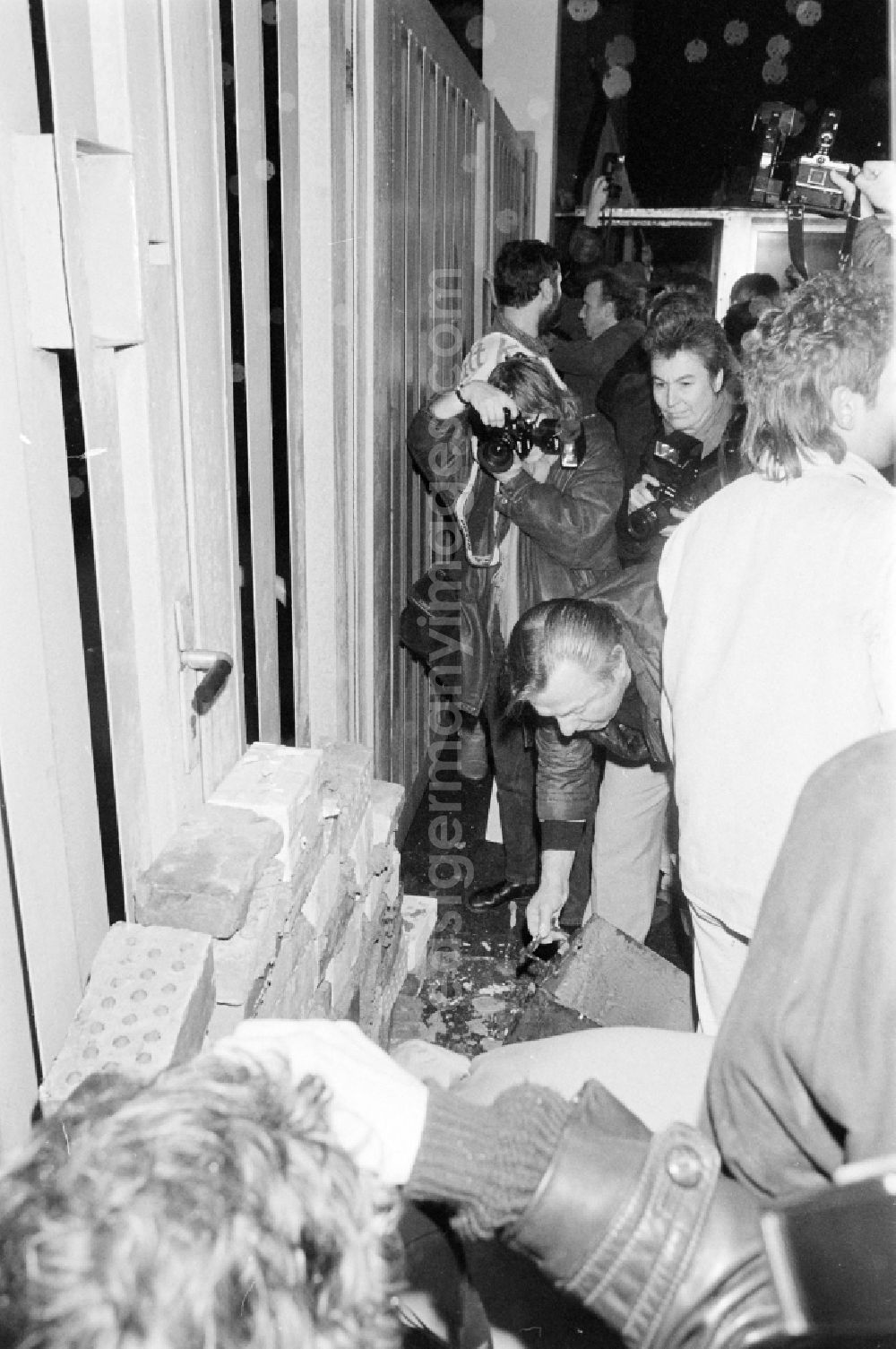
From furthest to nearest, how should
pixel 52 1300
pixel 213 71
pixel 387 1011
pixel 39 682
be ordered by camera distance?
pixel 387 1011
pixel 213 71
pixel 39 682
pixel 52 1300

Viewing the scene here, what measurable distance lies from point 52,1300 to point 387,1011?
240 centimetres

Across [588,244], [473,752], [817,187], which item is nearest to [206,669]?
[473,752]

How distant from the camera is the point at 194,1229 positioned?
2.36 feet

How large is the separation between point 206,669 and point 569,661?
1.03m

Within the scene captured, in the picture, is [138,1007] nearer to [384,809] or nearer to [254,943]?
[254,943]

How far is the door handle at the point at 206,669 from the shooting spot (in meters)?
1.88

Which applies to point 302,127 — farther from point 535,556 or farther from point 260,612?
point 535,556

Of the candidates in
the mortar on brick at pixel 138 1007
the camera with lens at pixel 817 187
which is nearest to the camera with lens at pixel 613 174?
the camera with lens at pixel 817 187

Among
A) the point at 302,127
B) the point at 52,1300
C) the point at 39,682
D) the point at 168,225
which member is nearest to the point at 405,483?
the point at 302,127

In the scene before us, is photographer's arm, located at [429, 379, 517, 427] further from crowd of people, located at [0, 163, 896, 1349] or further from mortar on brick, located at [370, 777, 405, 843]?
mortar on brick, located at [370, 777, 405, 843]

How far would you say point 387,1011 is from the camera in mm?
3047

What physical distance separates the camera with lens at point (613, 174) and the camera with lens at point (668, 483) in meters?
5.32

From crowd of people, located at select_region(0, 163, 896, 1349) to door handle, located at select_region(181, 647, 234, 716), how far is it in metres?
0.74

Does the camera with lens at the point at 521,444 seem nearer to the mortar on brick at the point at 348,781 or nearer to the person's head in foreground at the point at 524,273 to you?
the person's head in foreground at the point at 524,273
